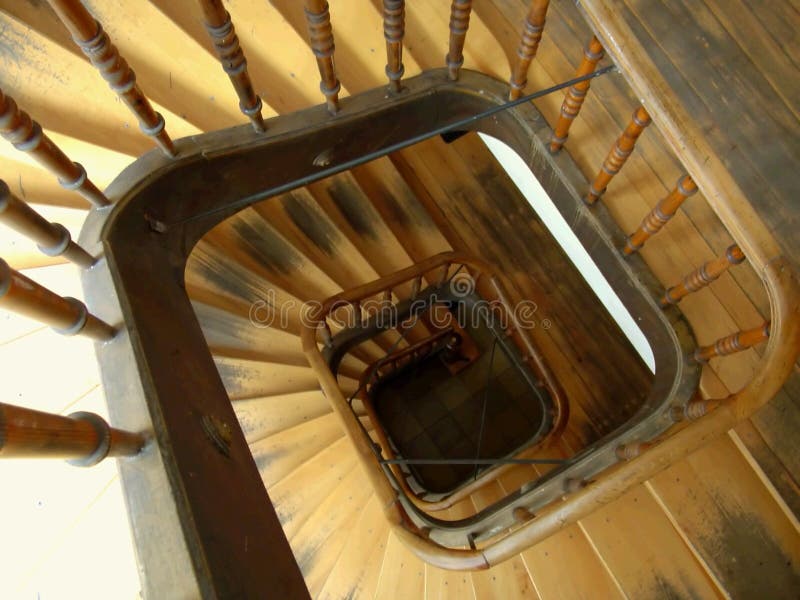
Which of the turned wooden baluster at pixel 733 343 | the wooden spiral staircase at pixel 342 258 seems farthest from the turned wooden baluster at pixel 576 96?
the turned wooden baluster at pixel 733 343

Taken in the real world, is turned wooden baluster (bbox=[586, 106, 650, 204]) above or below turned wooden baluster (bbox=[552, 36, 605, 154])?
below

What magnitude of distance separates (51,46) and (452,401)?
3.76 meters

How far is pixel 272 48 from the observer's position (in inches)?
63.9

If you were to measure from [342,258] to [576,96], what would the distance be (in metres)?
1.47

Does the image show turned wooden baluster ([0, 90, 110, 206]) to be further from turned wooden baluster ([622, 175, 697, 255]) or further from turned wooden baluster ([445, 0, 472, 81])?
turned wooden baluster ([622, 175, 697, 255])

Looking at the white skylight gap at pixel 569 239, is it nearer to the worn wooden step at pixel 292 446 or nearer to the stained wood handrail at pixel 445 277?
the stained wood handrail at pixel 445 277

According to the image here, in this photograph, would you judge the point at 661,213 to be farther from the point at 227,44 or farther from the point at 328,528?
the point at 328,528

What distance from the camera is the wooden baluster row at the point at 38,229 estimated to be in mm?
927

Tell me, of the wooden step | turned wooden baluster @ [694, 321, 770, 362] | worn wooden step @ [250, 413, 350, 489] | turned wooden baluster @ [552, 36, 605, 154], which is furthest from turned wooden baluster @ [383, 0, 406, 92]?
the wooden step

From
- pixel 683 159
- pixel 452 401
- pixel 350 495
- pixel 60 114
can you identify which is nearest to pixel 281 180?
pixel 60 114

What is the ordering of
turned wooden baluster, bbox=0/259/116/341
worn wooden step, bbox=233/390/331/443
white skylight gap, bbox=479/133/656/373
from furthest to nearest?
worn wooden step, bbox=233/390/331/443 < white skylight gap, bbox=479/133/656/373 < turned wooden baluster, bbox=0/259/116/341

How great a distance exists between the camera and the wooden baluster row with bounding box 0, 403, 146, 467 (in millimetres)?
753

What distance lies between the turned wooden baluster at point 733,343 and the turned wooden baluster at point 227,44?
1.58 m

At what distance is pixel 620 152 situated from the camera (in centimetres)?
153
